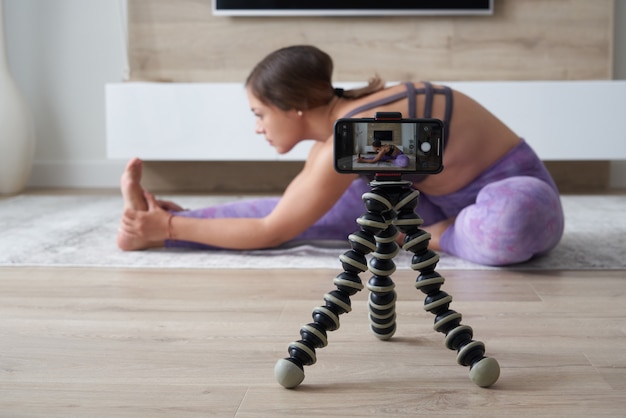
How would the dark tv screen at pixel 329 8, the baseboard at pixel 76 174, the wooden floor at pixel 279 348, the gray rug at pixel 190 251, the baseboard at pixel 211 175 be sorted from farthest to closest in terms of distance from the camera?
the baseboard at pixel 76 174 < the baseboard at pixel 211 175 < the dark tv screen at pixel 329 8 < the gray rug at pixel 190 251 < the wooden floor at pixel 279 348

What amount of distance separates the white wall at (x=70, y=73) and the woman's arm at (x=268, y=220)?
1.77 metres

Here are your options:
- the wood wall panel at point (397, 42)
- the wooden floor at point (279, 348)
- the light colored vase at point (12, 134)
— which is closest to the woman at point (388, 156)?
the wooden floor at point (279, 348)

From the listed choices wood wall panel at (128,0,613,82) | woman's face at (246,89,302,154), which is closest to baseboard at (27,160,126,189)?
wood wall panel at (128,0,613,82)

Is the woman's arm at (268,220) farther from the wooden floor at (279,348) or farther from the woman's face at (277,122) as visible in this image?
the wooden floor at (279,348)

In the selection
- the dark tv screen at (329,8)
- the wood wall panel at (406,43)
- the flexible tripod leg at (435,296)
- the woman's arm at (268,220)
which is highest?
the dark tv screen at (329,8)

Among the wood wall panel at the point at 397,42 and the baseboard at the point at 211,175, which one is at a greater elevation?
the wood wall panel at the point at 397,42

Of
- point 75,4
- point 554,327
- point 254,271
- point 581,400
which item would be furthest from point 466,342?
point 75,4

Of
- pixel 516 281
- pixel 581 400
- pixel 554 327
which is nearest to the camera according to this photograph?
pixel 581 400

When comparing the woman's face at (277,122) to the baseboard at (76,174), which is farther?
the baseboard at (76,174)

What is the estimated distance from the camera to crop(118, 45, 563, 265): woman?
5.56 ft

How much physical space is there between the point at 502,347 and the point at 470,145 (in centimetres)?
72

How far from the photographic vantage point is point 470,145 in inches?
70.1

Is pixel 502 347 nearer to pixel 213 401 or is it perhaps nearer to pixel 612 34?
pixel 213 401

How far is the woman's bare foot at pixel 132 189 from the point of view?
1.93 meters
